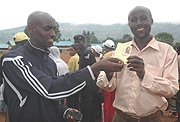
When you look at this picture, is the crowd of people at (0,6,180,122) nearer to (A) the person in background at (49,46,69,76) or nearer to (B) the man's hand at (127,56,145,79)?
(B) the man's hand at (127,56,145,79)

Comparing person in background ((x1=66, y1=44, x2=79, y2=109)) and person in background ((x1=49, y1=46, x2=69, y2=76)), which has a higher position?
person in background ((x1=49, y1=46, x2=69, y2=76))

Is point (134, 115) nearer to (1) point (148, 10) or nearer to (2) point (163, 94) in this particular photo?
(2) point (163, 94)

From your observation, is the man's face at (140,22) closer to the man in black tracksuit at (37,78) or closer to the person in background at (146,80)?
the person in background at (146,80)

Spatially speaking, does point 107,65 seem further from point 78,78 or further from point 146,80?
point 146,80

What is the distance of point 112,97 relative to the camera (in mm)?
4074

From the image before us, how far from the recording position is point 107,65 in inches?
61.9

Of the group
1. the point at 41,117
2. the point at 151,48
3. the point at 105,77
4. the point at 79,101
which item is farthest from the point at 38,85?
the point at 79,101

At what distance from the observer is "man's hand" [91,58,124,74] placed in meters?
1.54

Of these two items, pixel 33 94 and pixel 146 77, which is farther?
pixel 146 77

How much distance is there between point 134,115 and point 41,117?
1.27m

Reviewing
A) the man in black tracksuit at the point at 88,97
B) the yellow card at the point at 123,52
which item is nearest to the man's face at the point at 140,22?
the yellow card at the point at 123,52

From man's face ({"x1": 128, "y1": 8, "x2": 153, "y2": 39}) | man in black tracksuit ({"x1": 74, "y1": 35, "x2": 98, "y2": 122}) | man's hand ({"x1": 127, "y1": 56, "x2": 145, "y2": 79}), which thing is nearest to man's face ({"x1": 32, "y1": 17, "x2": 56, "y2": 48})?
man's hand ({"x1": 127, "y1": 56, "x2": 145, "y2": 79})

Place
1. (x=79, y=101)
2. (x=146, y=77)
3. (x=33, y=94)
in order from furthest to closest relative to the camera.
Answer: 1. (x=79, y=101)
2. (x=146, y=77)
3. (x=33, y=94)

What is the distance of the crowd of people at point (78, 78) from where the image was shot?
4.84 feet
